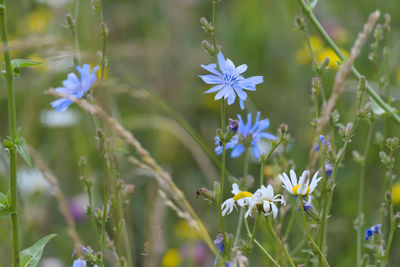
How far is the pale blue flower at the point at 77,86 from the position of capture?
1217mm

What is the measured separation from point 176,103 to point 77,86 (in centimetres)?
194

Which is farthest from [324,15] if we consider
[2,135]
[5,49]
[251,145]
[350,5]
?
[5,49]

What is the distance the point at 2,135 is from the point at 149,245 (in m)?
2.05

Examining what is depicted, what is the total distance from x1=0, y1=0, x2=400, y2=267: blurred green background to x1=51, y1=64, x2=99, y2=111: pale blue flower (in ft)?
2.43

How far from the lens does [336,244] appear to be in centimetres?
225

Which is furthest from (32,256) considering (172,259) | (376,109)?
(172,259)

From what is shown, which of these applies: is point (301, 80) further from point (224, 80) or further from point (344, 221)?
point (224, 80)

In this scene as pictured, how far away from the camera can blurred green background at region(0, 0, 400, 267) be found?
233cm

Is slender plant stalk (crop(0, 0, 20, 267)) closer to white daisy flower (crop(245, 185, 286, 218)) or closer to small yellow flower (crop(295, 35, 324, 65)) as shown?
white daisy flower (crop(245, 185, 286, 218))

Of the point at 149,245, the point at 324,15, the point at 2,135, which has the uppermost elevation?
the point at 324,15

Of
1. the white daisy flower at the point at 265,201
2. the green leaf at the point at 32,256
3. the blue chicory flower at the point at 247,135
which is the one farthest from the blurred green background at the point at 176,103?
the white daisy flower at the point at 265,201

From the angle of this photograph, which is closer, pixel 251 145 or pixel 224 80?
pixel 224 80

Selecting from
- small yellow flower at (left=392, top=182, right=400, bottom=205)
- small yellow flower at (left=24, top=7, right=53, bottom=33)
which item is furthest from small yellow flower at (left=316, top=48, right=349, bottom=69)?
small yellow flower at (left=24, top=7, right=53, bottom=33)

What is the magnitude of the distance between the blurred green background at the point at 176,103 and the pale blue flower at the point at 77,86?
2.43ft
